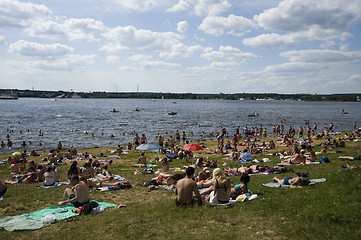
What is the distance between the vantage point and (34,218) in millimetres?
8750

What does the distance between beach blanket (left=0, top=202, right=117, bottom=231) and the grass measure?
357 mm

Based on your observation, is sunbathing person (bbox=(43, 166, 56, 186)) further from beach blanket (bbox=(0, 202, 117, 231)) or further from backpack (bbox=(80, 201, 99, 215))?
backpack (bbox=(80, 201, 99, 215))

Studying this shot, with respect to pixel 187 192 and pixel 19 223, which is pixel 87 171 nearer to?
pixel 19 223

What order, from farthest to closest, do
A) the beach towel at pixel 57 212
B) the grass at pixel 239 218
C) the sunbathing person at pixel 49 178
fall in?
the sunbathing person at pixel 49 178
the beach towel at pixel 57 212
the grass at pixel 239 218

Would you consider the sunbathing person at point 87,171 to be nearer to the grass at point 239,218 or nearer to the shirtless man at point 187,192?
the grass at point 239,218

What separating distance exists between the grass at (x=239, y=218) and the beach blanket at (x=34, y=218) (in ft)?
1.17

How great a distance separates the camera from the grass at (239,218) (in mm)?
6457

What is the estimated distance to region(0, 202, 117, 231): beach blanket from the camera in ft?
26.3

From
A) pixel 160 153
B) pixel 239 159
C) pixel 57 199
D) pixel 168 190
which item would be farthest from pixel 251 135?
pixel 57 199

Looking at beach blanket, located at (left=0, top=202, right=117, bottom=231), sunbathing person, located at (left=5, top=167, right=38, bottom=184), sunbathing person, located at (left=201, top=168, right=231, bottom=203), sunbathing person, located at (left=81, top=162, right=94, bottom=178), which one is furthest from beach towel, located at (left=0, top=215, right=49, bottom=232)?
sunbathing person, located at (left=5, top=167, right=38, bottom=184)

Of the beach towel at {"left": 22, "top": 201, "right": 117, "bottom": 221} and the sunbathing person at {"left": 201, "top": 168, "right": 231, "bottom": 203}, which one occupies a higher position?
the sunbathing person at {"left": 201, "top": 168, "right": 231, "bottom": 203}

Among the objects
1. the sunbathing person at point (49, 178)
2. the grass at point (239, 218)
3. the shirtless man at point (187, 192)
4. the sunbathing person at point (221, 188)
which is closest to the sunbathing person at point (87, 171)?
the sunbathing person at point (49, 178)

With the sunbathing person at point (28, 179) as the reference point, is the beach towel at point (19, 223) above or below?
above

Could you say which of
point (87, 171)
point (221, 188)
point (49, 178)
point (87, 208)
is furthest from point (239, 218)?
point (49, 178)
